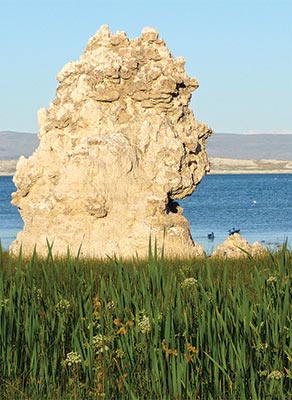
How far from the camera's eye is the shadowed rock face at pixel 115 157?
13.6 m

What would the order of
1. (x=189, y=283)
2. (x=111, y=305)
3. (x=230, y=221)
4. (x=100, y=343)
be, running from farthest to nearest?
(x=230, y=221), (x=189, y=283), (x=111, y=305), (x=100, y=343)

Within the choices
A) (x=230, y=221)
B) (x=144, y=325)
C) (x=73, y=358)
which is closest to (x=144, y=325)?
(x=144, y=325)

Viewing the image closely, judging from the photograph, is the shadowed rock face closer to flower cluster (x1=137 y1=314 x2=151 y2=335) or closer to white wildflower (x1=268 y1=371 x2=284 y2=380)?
flower cluster (x1=137 y1=314 x2=151 y2=335)

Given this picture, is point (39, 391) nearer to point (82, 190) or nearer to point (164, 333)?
point (164, 333)

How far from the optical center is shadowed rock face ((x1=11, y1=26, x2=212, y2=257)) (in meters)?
13.6

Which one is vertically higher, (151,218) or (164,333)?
(151,218)

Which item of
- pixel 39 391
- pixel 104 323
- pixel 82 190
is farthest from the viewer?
pixel 82 190

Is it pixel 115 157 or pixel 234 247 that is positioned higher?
pixel 115 157

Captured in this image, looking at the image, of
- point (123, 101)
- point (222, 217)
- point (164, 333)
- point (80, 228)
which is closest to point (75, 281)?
point (164, 333)

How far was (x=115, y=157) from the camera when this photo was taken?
13727mm

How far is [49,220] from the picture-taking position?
13820 millimetres

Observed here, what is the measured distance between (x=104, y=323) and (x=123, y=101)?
292 inches

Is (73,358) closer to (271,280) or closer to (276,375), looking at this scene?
(276,375)

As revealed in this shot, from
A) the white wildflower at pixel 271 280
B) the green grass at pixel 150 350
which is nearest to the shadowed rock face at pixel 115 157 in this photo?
the white wildflower at pixel 271 280
